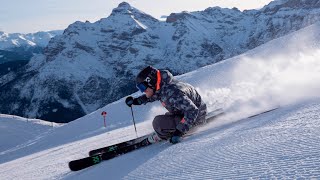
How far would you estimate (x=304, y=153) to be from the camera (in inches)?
164

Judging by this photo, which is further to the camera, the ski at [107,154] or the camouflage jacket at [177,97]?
the ski at [107,154]

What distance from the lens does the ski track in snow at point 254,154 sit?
3.95m

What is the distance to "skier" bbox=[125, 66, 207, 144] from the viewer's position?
7168mm

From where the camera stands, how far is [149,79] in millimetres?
7402

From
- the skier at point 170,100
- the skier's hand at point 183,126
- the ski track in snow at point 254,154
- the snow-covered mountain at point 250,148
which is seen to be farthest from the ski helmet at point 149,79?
the ski track in snow at point 254,154

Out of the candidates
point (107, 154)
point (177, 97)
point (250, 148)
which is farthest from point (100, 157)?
point (250, 148)

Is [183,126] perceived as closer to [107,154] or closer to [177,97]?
[177,97]

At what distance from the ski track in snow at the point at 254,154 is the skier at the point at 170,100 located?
1.63 ft

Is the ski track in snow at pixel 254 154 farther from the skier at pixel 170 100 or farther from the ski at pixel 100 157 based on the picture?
the ski at pixel 100 157

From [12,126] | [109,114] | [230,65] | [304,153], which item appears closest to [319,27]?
[230,65]

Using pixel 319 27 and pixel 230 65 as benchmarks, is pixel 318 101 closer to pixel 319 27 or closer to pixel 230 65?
pixel 230 65

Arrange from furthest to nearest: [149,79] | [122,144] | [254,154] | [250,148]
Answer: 1. [122,144]
2. [149,79]
3. [250,148]
4. [254,154]

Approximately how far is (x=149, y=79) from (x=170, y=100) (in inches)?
22.2

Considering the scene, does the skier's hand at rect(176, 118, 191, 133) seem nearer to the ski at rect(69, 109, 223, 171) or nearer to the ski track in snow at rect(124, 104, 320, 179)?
the ski track in snow at rect(124, 104, 320, 179)
